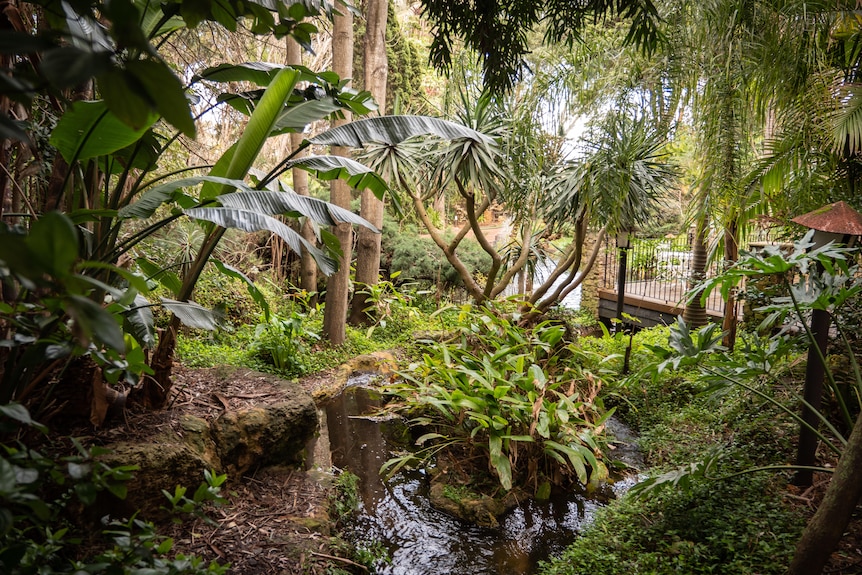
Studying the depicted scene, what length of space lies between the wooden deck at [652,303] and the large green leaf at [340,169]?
22.0ft

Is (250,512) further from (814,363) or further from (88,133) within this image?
(814,363)

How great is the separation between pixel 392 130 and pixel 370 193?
538cm

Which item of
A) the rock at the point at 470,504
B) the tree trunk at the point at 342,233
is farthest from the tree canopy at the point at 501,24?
the tree trunk at the point at 342,233

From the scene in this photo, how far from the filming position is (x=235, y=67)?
3.01m

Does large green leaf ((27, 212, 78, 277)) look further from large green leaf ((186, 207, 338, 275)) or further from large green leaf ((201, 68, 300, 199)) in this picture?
large green leaf ((201, 68, 300, 199))

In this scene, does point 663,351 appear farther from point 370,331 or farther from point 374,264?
point 374,264

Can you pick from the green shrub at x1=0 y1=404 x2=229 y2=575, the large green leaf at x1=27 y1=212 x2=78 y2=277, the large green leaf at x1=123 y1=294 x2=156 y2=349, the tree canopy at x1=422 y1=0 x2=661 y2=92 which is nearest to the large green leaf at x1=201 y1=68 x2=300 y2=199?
the large green leaf at x1=123 y1=294 x2=156 y2=349

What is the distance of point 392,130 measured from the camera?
3229 millimetres

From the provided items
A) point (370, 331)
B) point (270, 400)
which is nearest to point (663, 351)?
point (270, 400)

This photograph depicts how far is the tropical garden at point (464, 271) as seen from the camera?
1.42m

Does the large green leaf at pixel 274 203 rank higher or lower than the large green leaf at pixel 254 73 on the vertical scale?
lower

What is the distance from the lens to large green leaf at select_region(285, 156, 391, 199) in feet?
10.2

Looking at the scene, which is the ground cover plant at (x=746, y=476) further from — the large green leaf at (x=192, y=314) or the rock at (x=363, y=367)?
the rock at (x=363, y=367)

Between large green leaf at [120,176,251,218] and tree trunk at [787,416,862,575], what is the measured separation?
3036 millimetres
